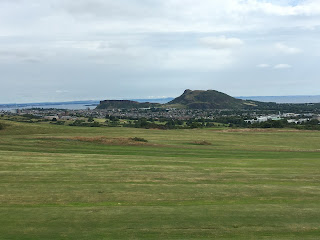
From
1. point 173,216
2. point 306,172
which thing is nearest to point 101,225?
point 173,216

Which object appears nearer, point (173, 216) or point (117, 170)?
point (173, 216)

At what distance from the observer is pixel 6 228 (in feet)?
50.0

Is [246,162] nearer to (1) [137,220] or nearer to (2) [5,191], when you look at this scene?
(1) [137,220]

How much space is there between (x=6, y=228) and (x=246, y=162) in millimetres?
28032

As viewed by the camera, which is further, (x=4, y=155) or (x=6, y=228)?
(x=4, y=155)

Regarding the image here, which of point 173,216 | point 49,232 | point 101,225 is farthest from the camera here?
point 173,216

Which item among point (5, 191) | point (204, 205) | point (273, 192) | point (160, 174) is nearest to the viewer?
point (204, 205)

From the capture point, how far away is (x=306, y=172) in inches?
1220

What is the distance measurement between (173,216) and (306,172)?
19.3 m

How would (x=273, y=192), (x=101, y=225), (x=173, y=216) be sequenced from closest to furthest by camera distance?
(x=101, y=225) < (x=173, y=216) < (x=273, y=192)

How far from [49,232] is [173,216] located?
650cm

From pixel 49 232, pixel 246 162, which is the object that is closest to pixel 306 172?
pixel 246 162

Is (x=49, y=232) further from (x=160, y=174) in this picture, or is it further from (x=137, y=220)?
(x=160, y=174)

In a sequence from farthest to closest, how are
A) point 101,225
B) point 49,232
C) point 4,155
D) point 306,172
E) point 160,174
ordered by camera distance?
point 4,155, point 306,172, point 160,174, point 101,225, point 49,232
